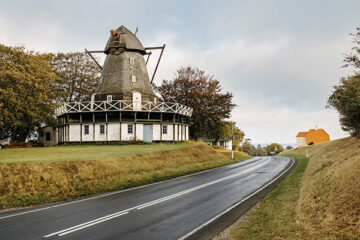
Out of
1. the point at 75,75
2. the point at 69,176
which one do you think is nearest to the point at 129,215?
the point at 69,176

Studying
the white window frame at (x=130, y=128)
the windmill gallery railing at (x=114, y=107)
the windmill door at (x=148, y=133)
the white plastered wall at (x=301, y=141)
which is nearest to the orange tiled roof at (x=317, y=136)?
the white plastered wall at (x=301, y=141)

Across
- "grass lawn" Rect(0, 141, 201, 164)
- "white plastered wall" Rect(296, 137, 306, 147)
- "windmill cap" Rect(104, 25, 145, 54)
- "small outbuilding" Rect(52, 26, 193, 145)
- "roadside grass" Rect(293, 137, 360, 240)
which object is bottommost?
"white plastered wall" Rect(296, 137, 306, 147)

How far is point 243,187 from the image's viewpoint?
1524 centimetres

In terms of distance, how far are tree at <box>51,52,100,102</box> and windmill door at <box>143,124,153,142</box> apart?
18088 millimetres

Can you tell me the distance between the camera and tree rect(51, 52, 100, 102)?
47969 mm

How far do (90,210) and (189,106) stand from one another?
120 ft

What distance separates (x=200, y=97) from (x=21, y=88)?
86.5 feet

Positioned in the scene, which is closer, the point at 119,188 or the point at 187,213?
the point at 187,213

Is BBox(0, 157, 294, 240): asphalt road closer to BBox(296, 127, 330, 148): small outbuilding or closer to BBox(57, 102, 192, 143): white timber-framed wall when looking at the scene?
BBox(57, 102, 192, 143): white timber-framed wall

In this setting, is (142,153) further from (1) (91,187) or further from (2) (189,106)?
(2) (189,106)

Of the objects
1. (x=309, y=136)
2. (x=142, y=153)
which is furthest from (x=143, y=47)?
(x=309, y=136)

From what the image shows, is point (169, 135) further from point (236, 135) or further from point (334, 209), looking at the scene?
point (236, 135)

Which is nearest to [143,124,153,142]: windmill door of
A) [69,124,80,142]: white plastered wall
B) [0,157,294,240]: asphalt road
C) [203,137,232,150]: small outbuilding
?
[69,124,80,142]: white plastered wall

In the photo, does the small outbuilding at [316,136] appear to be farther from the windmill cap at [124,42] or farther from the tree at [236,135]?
the windmill cap at [124,42]
